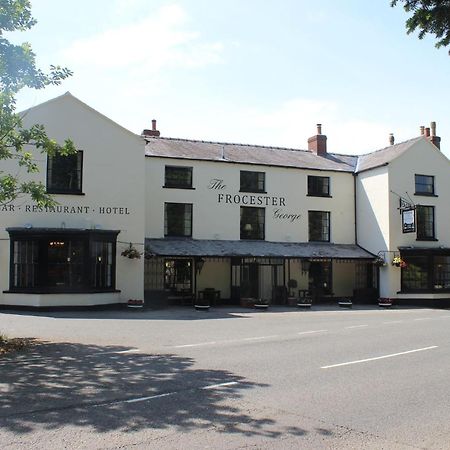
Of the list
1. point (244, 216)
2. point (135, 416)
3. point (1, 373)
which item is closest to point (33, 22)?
point (1, 373)

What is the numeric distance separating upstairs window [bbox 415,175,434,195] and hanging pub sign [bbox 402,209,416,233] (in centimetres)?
203

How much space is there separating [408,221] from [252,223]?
26.8 ft

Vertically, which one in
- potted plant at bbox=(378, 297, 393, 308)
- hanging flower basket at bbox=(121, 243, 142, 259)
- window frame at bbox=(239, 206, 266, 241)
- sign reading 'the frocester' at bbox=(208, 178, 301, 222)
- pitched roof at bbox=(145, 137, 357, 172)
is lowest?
potted plant at bbox=(378, 297, 393, 308)

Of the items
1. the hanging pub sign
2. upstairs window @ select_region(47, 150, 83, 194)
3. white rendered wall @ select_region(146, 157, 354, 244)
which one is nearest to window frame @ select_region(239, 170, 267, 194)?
white rendered wall @ select_region(146, 157, 354, 244)

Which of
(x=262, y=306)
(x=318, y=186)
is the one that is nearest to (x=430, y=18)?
(x=262, y=306)

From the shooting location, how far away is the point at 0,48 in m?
11.9

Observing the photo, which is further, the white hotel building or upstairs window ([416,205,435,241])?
upstairs window ([416,205,435,241])

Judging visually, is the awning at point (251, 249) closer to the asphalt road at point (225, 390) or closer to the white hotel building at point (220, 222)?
the white hotel building at point (220, 222)

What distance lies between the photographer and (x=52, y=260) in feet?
68.7

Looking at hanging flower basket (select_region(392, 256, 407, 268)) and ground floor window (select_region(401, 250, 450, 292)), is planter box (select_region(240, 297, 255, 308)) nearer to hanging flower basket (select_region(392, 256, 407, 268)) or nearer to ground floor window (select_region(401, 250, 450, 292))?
hanging flower basket (select_region(392, 256, 407, 268))

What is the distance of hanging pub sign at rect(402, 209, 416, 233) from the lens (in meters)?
27.5

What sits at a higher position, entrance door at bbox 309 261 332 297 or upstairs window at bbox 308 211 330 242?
upstairs window at bbox 308 211 330 242

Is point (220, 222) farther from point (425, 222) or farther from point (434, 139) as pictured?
point (434, 139)

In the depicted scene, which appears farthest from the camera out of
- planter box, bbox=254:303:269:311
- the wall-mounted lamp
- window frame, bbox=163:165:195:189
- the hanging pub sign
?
the hanging pub sign
